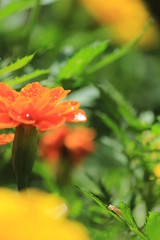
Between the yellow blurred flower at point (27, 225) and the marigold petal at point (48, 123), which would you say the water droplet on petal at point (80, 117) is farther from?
the yellow blurred flower at point (27, 225)

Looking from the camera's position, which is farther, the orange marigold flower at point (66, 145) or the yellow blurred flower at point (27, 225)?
the orange marigold flower at point (66, 145)

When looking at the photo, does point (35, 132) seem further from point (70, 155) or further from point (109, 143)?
point (70, 155)

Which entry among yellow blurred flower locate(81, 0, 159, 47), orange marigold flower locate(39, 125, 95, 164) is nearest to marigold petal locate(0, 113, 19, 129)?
orange marigold flower locate(39, 125, 95, 164)

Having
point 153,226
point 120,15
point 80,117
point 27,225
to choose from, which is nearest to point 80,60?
point 80,117

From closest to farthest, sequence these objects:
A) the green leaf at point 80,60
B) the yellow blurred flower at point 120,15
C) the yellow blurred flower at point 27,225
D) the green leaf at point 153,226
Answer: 1. the yellow blurred flower at point 27,225
2. the green leaf at point 153,226
3. the green leaf at point 80,60
4. the yellow blurred flower at point 120,15

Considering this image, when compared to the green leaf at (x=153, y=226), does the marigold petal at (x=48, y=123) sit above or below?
above

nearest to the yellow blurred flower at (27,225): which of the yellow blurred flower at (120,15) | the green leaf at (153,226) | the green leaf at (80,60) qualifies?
the green leaf at (153,226)
